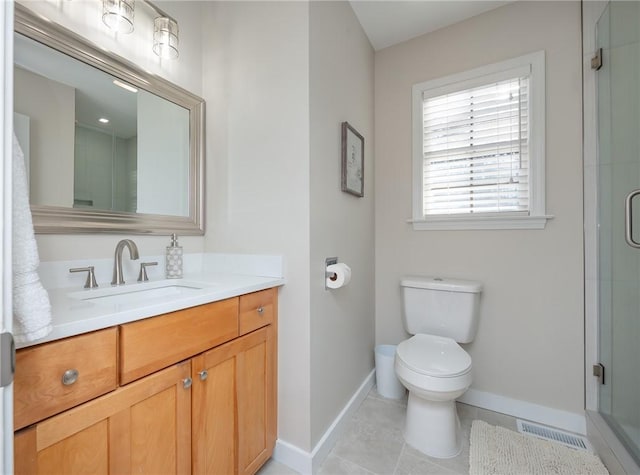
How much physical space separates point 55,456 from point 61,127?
1097 mm

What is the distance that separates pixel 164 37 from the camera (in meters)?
1.37

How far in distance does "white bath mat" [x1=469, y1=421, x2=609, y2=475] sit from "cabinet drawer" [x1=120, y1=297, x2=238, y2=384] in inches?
52.4

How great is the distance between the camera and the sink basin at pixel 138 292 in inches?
41.1

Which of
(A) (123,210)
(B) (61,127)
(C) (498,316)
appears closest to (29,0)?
(B) (61,127)

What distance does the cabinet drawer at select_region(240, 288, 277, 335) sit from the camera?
115 cm

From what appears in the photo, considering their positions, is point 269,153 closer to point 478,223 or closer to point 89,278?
point 89,278

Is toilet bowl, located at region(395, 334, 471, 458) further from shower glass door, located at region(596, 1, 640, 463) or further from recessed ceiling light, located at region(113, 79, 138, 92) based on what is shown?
recessed ceiling light, located at region(113, 79, 138, 92)

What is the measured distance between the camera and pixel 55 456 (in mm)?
641

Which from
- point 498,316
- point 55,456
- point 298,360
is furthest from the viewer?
point 498,316

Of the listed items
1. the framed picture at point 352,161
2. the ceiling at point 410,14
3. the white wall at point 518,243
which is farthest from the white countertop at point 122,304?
the ceiling at point 410,14

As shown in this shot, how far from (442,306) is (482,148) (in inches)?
42.1

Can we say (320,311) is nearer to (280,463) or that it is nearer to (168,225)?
(280,463)

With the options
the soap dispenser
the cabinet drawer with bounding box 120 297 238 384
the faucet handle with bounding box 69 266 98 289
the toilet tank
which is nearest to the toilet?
the toilet tank

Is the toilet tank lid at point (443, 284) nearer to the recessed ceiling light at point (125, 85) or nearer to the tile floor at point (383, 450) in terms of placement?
the tile floor at point (383, 450)
